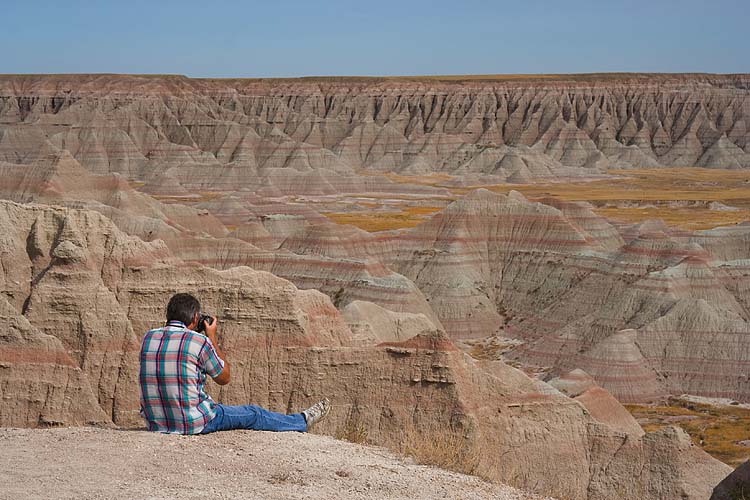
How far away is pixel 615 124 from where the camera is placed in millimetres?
164250

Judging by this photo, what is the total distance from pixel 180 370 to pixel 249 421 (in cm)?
152

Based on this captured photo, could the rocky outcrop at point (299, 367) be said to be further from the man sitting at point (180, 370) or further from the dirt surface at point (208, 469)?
the man sitting at point (180, 370)

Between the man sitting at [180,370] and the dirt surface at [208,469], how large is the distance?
0.65 ft

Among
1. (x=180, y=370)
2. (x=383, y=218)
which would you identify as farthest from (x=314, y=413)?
(x=383, y=218)

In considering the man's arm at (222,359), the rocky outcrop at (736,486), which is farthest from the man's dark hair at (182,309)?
the rocky outcrop at (736,486)

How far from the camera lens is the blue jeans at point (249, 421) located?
10.6m

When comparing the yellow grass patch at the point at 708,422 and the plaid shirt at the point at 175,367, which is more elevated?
the yellow grass patch at the point at 708,422

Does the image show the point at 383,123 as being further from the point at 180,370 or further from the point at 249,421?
the point at 180,370

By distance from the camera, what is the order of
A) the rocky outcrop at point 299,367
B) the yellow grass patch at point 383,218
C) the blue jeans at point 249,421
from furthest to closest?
the yellow grass patch at point 383,218
the rocky outcrop at point 299,367
the blue jeans at point 249,421

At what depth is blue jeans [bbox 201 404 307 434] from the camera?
10609mm

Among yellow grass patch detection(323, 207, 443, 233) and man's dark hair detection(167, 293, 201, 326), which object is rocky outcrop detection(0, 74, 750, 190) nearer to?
yellow grass patch detection(323, 207, 443, 233)

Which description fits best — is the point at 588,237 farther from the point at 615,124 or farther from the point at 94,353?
the point at 615,124

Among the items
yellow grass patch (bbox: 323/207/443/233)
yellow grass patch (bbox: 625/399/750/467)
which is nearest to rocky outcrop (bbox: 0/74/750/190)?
yellow grass patch (bbox: 323/207/443/233)

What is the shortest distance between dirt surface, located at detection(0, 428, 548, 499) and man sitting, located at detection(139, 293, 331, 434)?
0.65 feet
